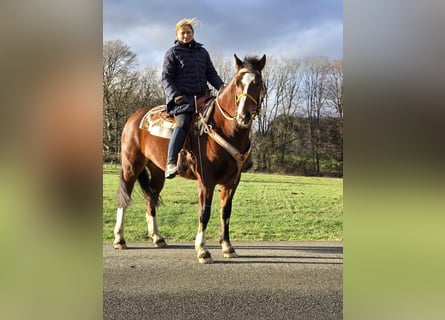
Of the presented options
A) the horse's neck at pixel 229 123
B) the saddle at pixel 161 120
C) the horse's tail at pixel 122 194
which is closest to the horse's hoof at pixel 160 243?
the horse's tail at pixel 122 194

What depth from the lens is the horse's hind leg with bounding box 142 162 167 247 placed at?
498 cm

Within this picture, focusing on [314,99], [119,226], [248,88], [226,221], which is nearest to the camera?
[248,88]

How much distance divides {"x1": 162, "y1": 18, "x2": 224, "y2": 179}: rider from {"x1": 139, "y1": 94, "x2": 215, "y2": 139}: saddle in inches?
3.7

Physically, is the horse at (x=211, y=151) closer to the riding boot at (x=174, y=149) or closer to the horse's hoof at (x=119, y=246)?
the horse's hoof at (x=119, y=246)

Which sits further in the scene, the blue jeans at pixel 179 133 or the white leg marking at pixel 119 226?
the white leg marking at pixel 119 226

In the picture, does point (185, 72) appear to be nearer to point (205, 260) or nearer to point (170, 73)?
point (170, 73)

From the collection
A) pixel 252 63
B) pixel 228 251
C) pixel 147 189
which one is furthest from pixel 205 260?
pixel 252 63

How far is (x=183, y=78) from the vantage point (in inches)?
170

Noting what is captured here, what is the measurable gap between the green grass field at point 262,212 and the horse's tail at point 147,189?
158 mm

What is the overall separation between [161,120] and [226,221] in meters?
1.38

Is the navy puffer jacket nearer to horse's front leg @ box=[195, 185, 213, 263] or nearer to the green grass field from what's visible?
horse's front leg @ box=[195, 185, 213, 263]

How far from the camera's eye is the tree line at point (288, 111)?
183 inches
